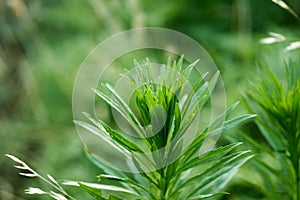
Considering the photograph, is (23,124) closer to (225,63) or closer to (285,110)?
(225,63)

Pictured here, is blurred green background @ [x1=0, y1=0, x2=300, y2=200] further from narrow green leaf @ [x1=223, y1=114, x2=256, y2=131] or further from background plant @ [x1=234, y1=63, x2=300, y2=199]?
narrow green leaf @ [x1=223, y1=114, x2=256, y2=131]

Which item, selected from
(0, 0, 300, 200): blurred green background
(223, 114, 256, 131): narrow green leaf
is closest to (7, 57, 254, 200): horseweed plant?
(223, 114, 256, 131): narrow green leaf

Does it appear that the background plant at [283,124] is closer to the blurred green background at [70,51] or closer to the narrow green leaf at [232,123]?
the narrow green leaf at [232,123]

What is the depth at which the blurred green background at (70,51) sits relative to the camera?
121cm

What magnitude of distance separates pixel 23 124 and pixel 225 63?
23.1 inches

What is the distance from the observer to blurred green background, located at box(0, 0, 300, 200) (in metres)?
1.21

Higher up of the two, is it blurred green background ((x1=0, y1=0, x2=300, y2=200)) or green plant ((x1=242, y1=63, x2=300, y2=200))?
blurred green background ((x1=0, y1=0, x2=300, y2=200))

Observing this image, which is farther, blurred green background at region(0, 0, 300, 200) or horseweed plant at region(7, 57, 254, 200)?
blurred green background at region(0, 0, 300, 200)

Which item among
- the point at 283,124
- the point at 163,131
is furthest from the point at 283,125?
the point at 163,131

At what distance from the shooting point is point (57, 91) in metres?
1.43

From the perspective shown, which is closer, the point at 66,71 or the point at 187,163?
the point at 187,163

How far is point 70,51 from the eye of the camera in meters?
1.43

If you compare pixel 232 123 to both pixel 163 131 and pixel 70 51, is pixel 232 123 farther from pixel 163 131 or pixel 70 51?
pixel 70 51

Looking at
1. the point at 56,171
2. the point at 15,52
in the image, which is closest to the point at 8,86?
the point at 15,52
